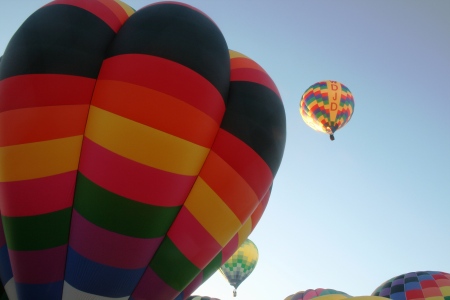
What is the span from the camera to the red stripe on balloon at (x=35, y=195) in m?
3.86

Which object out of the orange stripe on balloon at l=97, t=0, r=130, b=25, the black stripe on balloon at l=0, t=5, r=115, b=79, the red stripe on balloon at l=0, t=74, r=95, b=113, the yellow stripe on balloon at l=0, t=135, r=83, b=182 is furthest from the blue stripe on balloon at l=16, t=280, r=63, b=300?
the orange stripe on balloon at l=97, t=0, r=130, b=25

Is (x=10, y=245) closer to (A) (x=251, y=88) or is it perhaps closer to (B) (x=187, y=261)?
(B) (x=187, y=261)

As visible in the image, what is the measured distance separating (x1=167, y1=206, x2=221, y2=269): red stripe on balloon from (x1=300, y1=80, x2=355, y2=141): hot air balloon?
9.72 m

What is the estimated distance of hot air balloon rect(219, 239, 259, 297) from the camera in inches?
538

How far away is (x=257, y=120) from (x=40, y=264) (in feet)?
9.24

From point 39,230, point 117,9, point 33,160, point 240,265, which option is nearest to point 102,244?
point 39,230

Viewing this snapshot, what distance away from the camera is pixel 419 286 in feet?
37.8

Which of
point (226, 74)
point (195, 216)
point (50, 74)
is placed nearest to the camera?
point (50, 74)

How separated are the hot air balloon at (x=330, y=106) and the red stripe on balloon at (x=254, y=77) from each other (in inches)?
331

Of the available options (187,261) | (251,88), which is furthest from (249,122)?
(187,261)

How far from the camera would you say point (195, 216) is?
14.0ft

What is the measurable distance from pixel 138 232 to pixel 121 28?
232 cm

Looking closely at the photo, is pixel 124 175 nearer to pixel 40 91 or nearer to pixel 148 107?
pixel 148 107

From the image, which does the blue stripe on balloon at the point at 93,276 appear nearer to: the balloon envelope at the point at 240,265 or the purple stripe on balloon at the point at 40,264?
the purple stripe on balloon at the point at 40,264
